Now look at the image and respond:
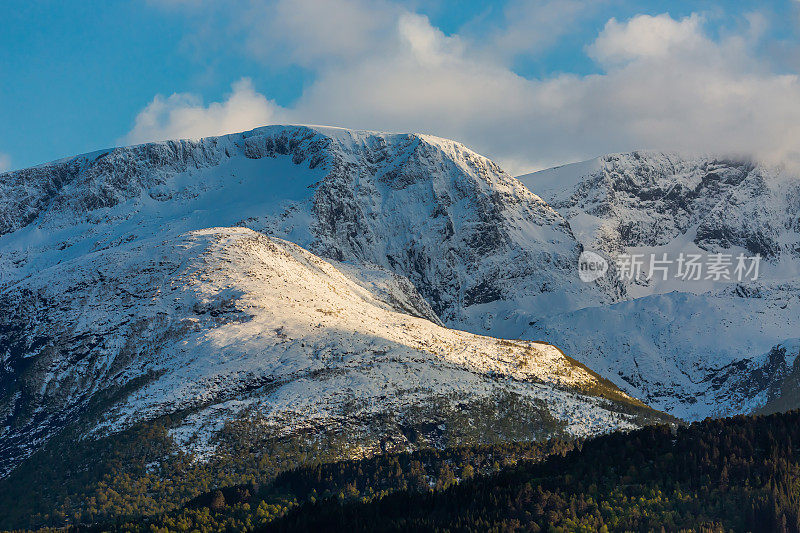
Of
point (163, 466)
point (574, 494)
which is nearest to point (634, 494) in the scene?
point (574, 494)

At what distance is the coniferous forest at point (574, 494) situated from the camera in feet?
370

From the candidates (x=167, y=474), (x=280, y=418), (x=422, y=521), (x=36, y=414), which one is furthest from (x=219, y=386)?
(x=422, y=521)

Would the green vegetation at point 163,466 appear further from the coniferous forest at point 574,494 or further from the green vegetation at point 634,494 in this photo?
the green vegetation at point 634,494

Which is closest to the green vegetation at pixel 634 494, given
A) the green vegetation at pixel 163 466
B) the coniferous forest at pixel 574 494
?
the coniferous forest at pixel 574 494

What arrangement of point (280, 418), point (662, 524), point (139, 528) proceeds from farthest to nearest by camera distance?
point (280, 418) < point (139, 528) < point (662, 524)

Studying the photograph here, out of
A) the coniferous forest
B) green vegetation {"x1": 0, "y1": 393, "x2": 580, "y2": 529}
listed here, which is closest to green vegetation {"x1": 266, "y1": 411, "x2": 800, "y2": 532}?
the coniferous forest

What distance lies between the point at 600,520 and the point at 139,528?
246 feet

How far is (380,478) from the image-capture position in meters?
162

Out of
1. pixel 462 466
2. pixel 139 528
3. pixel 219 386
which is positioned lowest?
pixel 139 528

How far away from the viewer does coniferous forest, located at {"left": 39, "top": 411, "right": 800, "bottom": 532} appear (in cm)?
11275

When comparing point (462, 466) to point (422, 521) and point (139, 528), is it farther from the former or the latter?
point (139, 528)

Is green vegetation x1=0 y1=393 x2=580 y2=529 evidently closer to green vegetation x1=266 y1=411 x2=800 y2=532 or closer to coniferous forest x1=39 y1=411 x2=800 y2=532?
coniferous forest x1=39 y1=411 x2=800 y2=532

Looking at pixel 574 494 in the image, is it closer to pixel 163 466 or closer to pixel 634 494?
pixel 634 494

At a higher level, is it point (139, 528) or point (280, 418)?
point (280, 418)
